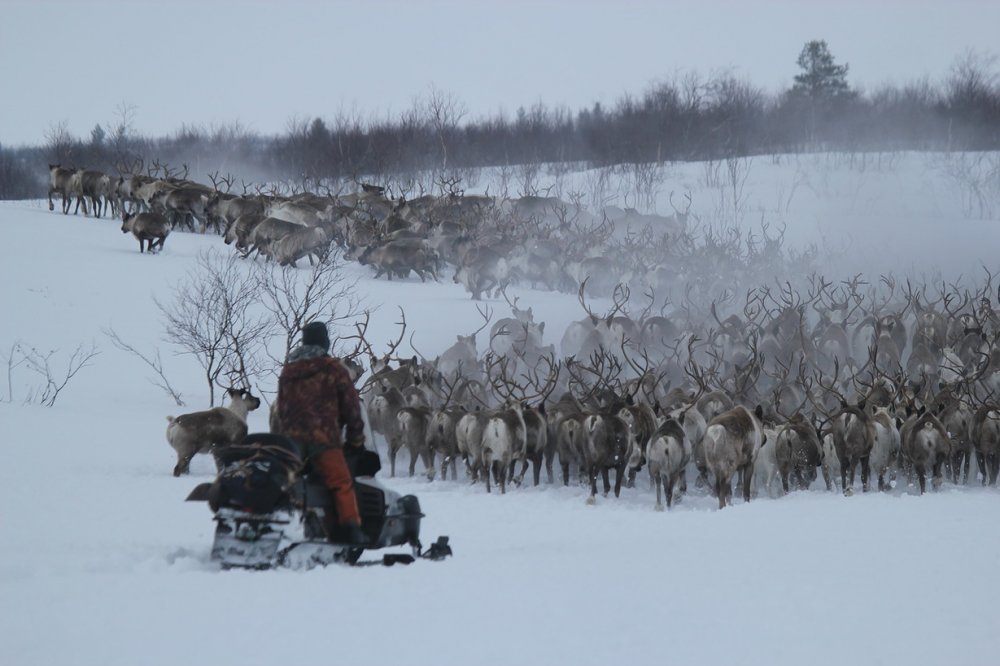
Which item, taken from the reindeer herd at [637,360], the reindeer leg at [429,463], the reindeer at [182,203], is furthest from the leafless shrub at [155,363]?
the reindeer at [182,203]

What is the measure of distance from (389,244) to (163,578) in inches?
789

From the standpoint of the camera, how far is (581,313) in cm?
2327

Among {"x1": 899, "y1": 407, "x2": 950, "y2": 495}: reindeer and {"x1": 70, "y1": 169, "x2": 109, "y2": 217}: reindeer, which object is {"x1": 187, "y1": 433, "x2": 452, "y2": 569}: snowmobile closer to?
{"x1": 899, "y1": 407, "x2": 950, "y2": 495}: reindeer

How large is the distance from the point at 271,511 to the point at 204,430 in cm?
533

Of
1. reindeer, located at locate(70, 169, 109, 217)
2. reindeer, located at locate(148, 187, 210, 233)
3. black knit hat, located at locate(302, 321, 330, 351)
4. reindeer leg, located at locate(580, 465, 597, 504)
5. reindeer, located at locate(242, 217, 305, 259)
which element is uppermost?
reindeer, located at locate(70, 169, 109, 217)

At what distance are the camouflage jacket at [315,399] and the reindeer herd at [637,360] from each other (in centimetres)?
505

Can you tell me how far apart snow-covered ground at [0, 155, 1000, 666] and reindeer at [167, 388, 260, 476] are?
0.39 meters

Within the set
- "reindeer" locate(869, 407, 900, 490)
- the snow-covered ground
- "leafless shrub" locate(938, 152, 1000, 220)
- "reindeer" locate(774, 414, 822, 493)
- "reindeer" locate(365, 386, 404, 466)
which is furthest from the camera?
"leafless shrub" locate(938, 152, 1000, 220)

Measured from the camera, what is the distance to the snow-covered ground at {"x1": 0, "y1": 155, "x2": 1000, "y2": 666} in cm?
527

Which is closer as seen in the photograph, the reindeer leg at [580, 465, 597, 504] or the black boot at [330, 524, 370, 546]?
the black boot at [330, 524, 370, 546]

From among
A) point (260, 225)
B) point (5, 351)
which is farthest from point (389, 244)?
point (5, 351)

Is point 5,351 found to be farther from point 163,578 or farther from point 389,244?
point 163,578

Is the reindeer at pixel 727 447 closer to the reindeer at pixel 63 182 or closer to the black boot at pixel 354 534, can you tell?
the black boot at pixel 354 534

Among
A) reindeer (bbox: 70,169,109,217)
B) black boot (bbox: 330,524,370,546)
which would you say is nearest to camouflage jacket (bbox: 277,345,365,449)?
black boot (bbox: 330,524,370,546)
